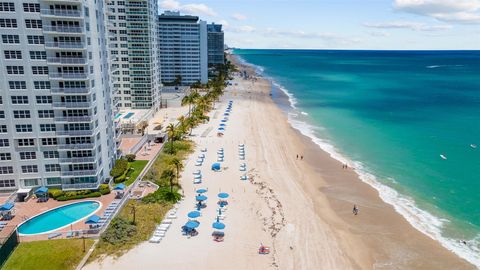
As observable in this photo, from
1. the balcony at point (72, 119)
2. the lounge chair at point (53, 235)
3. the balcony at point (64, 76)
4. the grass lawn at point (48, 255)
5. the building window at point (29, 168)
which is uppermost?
the balcony at point (64, 76)

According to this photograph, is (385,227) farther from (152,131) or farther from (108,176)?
(152,131)

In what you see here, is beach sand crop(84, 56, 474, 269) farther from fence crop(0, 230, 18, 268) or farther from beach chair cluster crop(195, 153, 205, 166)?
fence crop(0, 230, 18, 268)

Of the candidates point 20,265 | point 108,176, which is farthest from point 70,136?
point 20,265

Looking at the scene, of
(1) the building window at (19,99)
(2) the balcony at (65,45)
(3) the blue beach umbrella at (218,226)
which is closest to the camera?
(3) the blue beach umbrella at (218,226)

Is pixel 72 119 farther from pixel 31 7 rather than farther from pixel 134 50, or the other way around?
pixel 134 50

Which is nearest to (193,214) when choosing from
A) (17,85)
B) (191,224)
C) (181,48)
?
(191,224)

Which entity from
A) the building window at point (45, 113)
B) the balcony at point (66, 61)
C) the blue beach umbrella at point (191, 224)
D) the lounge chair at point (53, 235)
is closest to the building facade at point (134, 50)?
the building window at point (45, 113)

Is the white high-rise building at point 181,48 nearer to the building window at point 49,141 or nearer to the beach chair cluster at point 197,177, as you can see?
the beach chair cluster at point 197,177

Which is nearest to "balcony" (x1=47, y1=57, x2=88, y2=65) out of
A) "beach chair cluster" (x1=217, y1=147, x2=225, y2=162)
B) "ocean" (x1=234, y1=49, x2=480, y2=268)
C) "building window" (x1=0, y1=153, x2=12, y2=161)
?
"building window" (x1=0, y1=153, x2=12, y2=161)
